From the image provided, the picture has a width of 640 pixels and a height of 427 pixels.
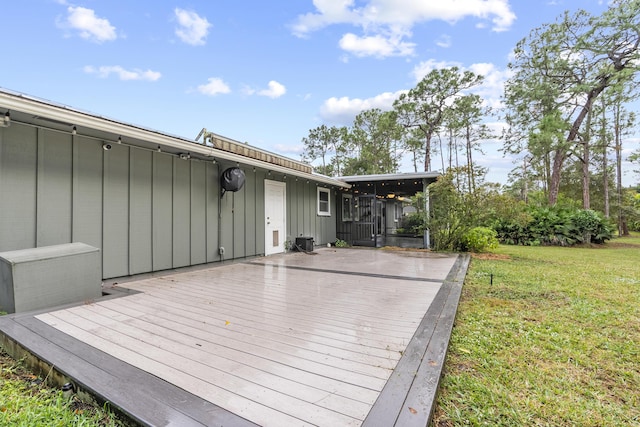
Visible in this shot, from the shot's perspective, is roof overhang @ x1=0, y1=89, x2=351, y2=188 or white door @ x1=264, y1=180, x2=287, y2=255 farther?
white door @ x1=264, y1=180, x2=287, y2=255

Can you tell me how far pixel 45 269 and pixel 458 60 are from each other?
879 inches

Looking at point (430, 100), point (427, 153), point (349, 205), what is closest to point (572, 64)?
point (430, 100)

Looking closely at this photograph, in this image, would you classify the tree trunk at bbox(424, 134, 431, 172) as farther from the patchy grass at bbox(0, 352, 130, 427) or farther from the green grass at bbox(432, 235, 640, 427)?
the patchy grass at bbox(0, 352, 130, 427)

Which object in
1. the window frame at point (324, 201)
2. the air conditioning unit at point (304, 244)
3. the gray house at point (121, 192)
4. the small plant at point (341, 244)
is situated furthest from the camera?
the small plant at point (341, 244)

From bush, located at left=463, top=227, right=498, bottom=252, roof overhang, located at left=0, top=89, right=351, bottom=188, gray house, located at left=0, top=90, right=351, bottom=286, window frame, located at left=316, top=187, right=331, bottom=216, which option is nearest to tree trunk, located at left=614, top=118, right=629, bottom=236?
bush, located at left=463, top=227, right=498, bottom=252

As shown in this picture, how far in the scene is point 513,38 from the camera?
617 inches

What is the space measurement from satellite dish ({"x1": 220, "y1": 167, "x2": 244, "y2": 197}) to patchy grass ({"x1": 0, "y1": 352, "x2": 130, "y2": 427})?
4.35 meters

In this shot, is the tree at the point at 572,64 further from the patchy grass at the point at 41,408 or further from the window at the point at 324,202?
the patchy grass at the point at 41,408

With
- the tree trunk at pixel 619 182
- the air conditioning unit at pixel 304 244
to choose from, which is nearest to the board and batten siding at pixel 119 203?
the air conditioning unit at pixel 304 244

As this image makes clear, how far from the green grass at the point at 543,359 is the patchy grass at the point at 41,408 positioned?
1789 millimetres

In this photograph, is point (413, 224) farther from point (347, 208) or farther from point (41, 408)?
point (41, 408)

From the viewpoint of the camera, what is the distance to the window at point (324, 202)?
397 inches

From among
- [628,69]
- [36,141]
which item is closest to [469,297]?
[36,141]

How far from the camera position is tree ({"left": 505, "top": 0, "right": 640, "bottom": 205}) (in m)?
12.7
